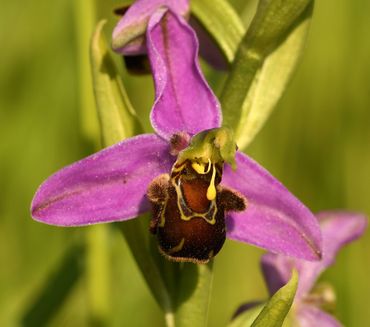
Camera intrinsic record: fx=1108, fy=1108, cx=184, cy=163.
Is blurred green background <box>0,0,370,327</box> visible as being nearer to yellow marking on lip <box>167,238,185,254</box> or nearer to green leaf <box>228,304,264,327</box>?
green leaf <box>228,304,264,327</box>

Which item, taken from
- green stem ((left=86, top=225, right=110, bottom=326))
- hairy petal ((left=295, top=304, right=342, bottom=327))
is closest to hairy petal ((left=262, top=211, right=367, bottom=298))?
hairy petal ((left=295, top=304, right=342, bottom=327))

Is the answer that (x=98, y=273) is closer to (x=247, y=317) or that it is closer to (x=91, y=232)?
(x=91, y=232)

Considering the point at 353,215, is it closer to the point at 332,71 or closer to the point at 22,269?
the point at 22,269

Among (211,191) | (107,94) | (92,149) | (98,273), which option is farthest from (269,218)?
(92,149)

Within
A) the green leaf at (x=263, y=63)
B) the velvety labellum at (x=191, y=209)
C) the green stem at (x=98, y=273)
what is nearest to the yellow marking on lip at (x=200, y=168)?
the velvety labellum at (x=191, y=209)

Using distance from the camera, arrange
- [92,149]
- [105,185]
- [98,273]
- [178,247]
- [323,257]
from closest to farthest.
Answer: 1. [178,247]
2. [105,185]
3. [323,257]
4. [98,273]
5. [92,149]

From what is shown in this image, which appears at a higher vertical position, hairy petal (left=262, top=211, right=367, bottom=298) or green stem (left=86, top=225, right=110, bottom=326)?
hairy petal (left=262, top=211, right=367, bottom=298)

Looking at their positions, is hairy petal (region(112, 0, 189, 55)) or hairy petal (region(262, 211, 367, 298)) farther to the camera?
hairy petal (region(262, 211, 367, 298))
